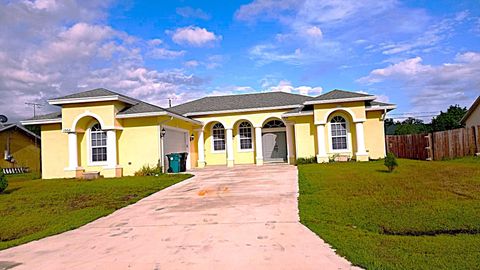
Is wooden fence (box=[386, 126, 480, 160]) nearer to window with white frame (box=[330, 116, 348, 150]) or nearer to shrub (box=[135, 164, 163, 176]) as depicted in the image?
window with white frame (box=[330, 116, 348, 150])

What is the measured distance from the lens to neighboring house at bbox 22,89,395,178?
20.8 metres

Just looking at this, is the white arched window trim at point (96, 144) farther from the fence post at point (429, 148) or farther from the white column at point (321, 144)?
the fence post at point (429, 148)

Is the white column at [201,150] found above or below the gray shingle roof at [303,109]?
below

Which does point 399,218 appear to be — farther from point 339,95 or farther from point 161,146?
point 339,95

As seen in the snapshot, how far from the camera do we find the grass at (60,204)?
962 cm

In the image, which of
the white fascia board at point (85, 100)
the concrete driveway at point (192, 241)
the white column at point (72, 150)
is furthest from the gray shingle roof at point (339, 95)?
the white column at point (72, 150)

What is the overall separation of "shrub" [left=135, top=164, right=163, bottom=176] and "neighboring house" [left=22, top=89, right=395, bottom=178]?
277mm

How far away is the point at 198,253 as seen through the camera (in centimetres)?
662

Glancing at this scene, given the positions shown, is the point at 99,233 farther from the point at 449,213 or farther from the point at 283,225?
the point at 449,213

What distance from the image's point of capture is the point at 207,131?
27469 millimetres

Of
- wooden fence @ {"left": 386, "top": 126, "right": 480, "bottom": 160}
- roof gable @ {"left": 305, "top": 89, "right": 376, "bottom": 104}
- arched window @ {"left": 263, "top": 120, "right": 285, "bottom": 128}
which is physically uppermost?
roof gable @ {"left": 305, "top": 89, "right": 376, "bottom": 104}

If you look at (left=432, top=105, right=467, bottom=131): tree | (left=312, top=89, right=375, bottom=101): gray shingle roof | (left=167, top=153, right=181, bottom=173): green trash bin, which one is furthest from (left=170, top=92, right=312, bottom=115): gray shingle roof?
(left=432, top=105, right=467, bottom=131): tree

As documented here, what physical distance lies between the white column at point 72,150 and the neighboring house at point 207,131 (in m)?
0.03

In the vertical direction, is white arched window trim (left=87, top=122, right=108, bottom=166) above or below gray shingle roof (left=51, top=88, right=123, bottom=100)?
below
